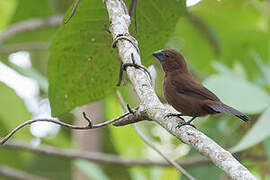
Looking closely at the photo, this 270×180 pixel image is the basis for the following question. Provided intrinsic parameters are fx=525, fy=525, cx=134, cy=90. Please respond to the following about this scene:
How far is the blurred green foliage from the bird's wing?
20cm

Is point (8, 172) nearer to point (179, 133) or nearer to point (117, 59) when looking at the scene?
point (117, 59)

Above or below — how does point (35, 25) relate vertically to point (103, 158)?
above

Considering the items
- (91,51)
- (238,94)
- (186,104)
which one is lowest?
(238,94)

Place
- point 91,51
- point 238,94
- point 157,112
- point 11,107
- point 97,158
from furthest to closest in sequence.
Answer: point 11,107, point 97,158, point 238,94, point 91,51, point 157,112

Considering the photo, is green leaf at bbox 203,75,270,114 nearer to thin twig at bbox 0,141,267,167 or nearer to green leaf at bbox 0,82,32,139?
thin twig at bbox 0,141,267,167

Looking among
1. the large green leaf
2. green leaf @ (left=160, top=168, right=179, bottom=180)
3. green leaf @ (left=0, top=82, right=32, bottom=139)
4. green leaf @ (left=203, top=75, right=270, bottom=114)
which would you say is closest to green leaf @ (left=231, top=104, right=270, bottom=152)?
green leaf @ (left=203, top=75, right=270, bottom=114)

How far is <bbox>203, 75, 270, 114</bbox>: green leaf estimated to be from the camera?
2900 millimetres

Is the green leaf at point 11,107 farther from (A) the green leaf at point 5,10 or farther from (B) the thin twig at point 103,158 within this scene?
(A) the green leaf at point 5,10

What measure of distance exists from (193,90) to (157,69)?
1856 mm

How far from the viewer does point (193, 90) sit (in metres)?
2.73

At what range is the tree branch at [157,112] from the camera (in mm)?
1212

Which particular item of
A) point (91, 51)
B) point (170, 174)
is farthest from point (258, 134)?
point (170, 174)

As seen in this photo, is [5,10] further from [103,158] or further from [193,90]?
[193,90]

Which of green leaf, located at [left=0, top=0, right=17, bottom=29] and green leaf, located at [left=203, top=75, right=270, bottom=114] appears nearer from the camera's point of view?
green leaf, located at [left=203, top=75, right=270, bottom=114]
